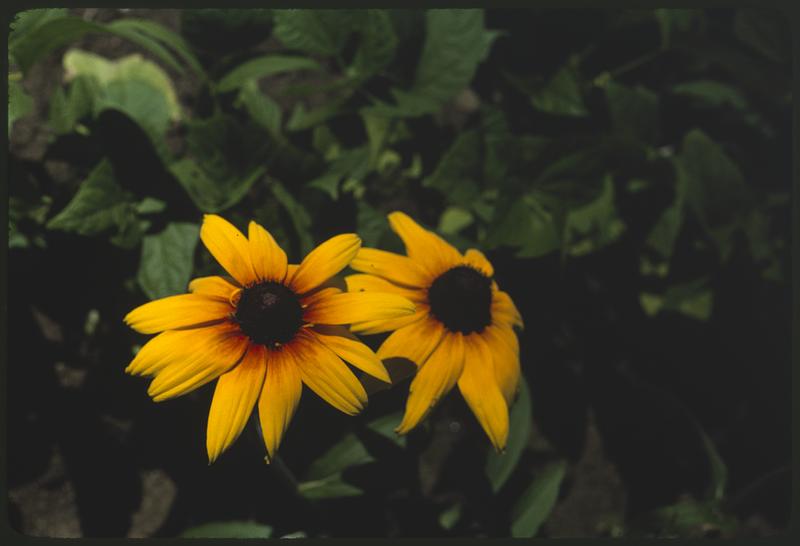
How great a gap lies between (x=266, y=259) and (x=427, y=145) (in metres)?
0.61

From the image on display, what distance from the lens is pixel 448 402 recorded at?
1.41 m

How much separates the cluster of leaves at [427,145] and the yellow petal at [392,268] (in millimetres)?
146

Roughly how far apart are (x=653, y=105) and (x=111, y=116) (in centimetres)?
95

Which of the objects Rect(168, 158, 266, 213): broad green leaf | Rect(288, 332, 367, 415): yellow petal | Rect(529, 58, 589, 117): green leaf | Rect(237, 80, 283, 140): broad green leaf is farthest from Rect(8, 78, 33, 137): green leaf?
Rect(529, 58, 589, 117): green leaf

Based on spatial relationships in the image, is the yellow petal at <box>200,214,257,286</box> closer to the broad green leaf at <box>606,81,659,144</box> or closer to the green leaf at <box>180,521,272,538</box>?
the green leaf at <box>180,521,272,538</box>

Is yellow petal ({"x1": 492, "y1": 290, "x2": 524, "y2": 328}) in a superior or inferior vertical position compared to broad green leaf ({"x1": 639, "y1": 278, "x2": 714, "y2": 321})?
superior

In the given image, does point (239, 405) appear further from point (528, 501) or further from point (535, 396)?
point (535, 396)

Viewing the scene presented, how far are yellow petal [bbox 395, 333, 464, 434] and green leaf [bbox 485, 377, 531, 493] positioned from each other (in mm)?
293

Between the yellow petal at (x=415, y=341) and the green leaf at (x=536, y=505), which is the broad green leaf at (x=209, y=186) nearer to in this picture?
the yellow petal at (x=415, y=341)

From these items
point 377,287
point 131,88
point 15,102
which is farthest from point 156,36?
point 377,287

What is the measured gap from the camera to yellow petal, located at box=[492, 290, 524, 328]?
95 centimetres

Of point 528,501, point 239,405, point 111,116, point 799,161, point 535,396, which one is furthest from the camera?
point 535,396

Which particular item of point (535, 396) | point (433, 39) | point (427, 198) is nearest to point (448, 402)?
point (535, 396)

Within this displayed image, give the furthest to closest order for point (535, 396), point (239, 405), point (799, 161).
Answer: point (535, 396) → point (799, 161) → point (239, 405)
